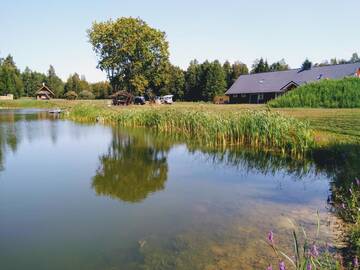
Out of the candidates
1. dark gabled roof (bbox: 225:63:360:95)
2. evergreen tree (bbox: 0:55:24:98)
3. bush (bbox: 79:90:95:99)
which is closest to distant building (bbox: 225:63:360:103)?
dark gabled roof (bbox: 225:63:360:95)

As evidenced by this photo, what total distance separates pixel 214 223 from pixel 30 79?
85.9 meters

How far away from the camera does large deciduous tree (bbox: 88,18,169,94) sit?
158 feet

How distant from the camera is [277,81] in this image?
45781 mm

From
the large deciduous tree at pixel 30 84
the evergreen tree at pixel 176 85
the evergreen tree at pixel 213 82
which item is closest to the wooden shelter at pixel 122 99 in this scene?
the evergreen tree at pixel 213 82

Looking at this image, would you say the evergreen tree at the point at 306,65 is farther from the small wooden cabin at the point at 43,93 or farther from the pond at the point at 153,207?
the small wooden cabin at the point at 43,93

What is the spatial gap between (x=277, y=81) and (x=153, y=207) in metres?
41.7

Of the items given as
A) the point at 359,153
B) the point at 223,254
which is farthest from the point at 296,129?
the point at 223,254

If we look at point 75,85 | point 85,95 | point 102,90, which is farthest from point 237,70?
point 75,85

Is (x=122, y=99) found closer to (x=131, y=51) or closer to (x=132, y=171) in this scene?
(x=131, y=51)

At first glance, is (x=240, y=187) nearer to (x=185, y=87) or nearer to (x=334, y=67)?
(x=334, y=67)

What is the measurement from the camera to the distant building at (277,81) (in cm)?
4138

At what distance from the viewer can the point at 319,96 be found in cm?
2623

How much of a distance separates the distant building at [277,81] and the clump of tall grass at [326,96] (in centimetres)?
1414

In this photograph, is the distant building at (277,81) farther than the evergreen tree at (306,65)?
No
